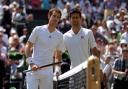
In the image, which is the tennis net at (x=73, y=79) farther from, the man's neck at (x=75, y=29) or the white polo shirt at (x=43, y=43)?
the man's neck at (x=75, y=29)

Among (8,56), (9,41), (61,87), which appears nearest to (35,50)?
(61,87)

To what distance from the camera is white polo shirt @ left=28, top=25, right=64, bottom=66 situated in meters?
12.0

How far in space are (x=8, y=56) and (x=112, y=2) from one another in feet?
41.5

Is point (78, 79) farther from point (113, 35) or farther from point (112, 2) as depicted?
point (112, 2)

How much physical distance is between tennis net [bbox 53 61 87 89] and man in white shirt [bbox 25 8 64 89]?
0.33 metres

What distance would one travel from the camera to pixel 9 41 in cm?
2105

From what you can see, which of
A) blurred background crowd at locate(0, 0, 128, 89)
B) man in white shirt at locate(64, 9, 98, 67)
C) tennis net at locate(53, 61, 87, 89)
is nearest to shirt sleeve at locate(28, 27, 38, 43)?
man in white shirt at locate(64, 9, 98, 67)

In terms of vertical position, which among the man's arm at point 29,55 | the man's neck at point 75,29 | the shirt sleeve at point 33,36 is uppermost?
the man's neck at point 75,29

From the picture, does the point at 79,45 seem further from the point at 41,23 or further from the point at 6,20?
the point at 41,23

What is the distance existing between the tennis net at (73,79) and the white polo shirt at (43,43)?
0.53 m

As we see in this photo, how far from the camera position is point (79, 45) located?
12.1 m

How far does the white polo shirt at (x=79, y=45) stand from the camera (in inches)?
478

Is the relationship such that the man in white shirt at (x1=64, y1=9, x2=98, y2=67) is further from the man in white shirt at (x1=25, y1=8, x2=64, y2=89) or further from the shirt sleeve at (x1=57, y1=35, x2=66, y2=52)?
the man in white shirt at (x1=25, y1=8, x2=64, y2=89)

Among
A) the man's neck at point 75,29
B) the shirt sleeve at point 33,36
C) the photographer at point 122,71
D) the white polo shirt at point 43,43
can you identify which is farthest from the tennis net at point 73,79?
the photographer at point 122,71
